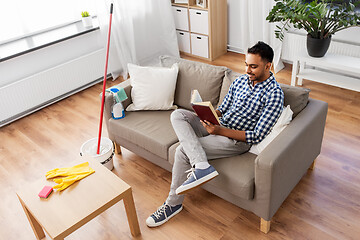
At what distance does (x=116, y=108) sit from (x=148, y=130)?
13.5 inches

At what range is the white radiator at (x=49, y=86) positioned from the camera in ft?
11.6

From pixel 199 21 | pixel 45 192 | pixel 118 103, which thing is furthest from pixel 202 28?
pixel 45 192

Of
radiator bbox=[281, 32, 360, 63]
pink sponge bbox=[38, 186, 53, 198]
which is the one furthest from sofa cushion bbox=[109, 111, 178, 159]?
radiator bbox=[281, 32, 360, 63]

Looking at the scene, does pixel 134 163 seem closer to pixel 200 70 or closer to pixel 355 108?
pixel 200 70

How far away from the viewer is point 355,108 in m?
3.35

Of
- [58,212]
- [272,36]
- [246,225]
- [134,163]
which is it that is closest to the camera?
[58,212]

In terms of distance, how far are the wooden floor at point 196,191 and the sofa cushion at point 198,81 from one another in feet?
2.11

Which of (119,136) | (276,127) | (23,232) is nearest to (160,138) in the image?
(119,136)

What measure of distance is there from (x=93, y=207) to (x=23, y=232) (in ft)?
2.53

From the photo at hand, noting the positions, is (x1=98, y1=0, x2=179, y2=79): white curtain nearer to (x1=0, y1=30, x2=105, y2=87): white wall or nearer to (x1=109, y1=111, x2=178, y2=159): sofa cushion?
(x1=0, y1=30, x2=105, y2=87): white wall

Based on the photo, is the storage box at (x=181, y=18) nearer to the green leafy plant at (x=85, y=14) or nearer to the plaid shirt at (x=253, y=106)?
the green leafy plant at (x=85, y=14)

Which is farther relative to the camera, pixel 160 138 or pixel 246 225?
pixel 160 138

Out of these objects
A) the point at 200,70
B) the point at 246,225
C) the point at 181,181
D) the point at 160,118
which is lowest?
the point at 246,225

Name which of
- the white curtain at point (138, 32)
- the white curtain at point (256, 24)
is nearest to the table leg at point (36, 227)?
the white curtain at point (138, 32)
